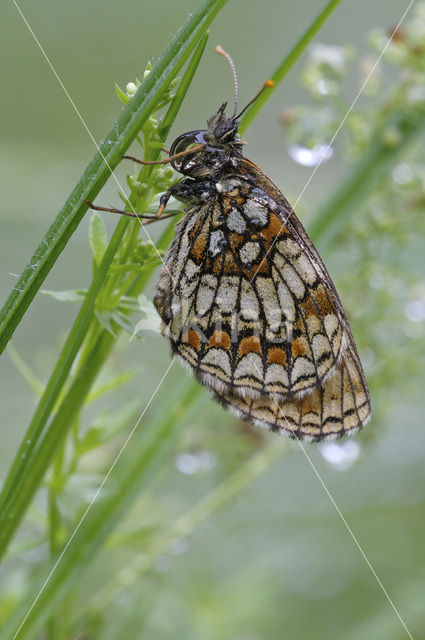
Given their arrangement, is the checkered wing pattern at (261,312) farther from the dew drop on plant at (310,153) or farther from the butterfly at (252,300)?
the dew drop on plant at (310,153)

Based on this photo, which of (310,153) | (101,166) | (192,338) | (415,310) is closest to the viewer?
(101,166)

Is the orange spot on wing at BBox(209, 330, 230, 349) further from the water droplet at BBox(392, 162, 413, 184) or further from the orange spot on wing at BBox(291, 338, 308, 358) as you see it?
the water droplet at BBox(392, 162, 413, 184)

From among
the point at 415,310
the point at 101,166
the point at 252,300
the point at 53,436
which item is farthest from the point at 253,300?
the point at 101,166

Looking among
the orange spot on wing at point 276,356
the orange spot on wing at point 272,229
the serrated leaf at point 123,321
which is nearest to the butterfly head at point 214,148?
the orange spot on wing at point 272,229

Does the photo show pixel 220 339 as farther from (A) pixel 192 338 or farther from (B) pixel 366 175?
(B) pixel 366 175

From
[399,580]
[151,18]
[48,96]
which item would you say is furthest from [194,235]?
[151,18]

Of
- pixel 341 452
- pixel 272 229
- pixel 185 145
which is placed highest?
pixel 185 145

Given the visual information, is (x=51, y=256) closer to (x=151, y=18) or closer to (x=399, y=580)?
Answer: (x=399, y=580)
